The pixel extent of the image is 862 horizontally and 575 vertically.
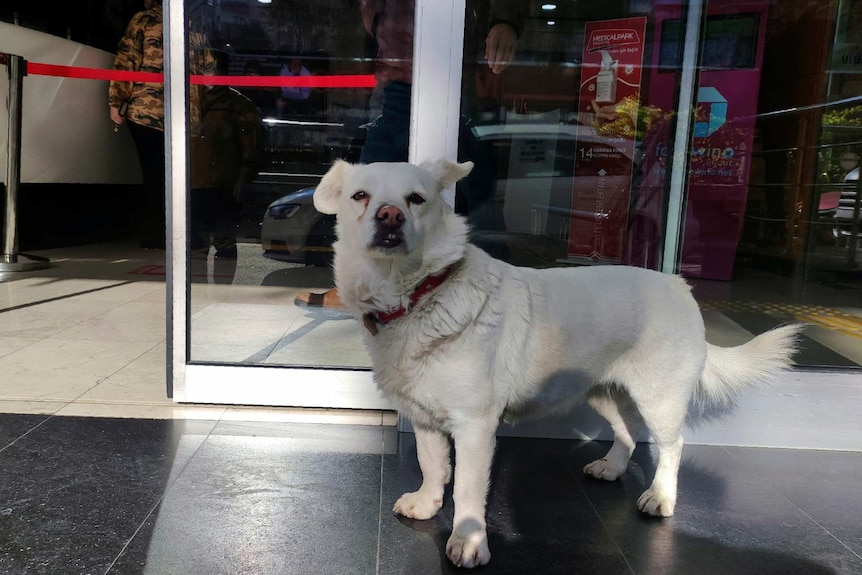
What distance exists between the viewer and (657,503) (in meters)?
2.45

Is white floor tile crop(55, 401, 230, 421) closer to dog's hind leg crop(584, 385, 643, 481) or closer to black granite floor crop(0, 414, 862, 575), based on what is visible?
black granite floor crop(0, 414, 862, 575)

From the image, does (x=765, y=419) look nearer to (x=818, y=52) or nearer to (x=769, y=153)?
(x=769, y=153)

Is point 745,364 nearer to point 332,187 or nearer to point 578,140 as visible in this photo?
point 578,140

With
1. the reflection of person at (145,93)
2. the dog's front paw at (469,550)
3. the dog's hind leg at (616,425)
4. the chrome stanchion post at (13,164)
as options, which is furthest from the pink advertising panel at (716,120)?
the chrome stanchion post at (13,164)

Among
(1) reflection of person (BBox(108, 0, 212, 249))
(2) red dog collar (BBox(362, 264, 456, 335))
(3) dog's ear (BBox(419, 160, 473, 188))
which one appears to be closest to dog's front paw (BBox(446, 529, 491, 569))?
(2) red dog collar (BBox(362, 264, 456, 335))

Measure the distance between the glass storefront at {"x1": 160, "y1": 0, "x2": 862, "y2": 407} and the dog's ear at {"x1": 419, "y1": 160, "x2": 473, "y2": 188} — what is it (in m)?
0.75

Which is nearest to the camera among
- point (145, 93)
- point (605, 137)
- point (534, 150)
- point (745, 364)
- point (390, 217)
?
point (390, 217)

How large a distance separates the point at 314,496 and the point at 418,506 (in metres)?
0.40

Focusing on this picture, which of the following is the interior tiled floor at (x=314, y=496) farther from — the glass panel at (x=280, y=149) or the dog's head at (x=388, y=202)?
the dog's head at (x=388, y=202)

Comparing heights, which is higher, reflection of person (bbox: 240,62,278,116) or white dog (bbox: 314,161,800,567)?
reflection of person (bbox: 240,62,278,116)

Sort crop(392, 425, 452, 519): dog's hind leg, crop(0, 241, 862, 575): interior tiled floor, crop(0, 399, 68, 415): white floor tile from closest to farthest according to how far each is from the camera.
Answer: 1. crop(0, 241, 862, 575): interior tiled floor
2. crop(392, 425, 452, 519): dog's hind leg
3. crop(0, 399, 68, 415): white floor tile

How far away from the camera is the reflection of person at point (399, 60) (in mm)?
3170

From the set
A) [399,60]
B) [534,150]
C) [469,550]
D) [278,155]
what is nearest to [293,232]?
[278,155]

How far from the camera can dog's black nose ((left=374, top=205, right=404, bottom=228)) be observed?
6.42 ft
